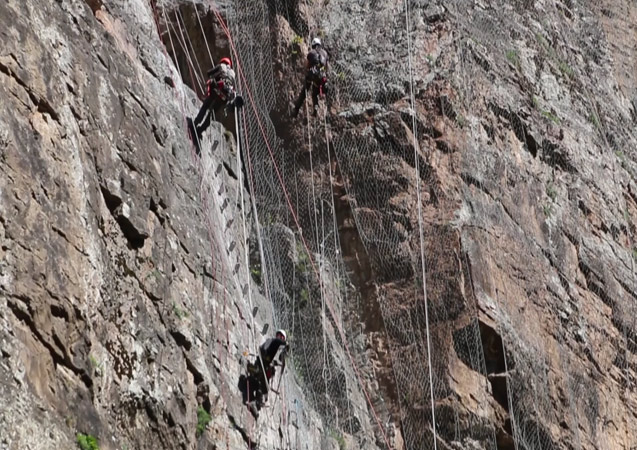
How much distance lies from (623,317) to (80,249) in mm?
10320

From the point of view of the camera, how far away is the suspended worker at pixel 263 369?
12922mm

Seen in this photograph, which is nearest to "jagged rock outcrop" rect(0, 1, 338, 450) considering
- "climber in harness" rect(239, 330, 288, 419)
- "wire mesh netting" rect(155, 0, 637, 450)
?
"climber in harness" rect(239, 330, 288, 419)

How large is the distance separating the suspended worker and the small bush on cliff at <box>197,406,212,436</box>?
1380 mm

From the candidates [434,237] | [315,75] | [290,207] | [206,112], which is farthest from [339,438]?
[315,75]

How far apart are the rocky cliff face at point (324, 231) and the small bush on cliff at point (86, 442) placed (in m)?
0.13

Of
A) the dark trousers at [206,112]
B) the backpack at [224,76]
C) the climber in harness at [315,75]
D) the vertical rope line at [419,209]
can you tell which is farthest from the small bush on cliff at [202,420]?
the climber in harness at [315,75]

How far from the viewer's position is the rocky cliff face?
9789 millimetres

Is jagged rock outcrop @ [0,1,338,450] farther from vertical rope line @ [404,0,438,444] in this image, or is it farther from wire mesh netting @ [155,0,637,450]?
vertical rope line @ [404,0,438,444]

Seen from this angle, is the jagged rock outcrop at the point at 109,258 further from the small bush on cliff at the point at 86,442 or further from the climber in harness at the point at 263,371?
the climber in harness at the point at 263,371

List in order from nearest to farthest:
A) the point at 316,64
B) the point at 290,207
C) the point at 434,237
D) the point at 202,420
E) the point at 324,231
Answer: the point at 202,420 → the point at 434,237 → the point at 324,231 → the point at 290,207 → the point at 316,64

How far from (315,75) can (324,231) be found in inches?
94.4

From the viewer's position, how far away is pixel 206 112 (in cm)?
1481

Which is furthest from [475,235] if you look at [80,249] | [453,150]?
[80,249]

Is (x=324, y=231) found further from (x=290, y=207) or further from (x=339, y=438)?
(x=339, y=438)
